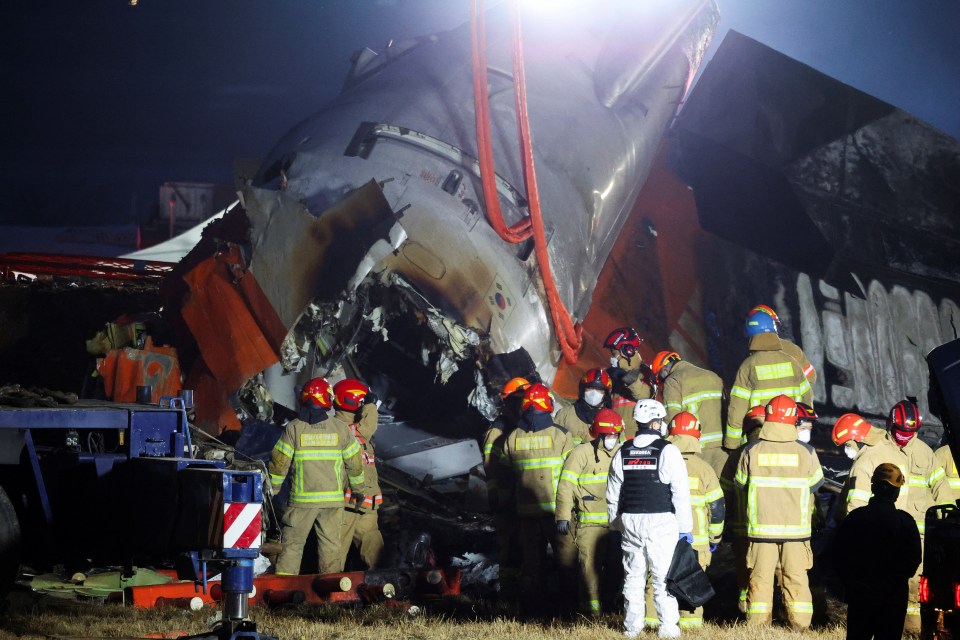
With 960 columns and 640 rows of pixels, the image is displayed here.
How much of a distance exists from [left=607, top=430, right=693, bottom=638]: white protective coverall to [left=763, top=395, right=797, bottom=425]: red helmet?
90 cm

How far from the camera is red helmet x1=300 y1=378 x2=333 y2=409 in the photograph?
905 centimetres

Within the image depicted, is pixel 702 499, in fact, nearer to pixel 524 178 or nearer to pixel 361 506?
pixel 361 506

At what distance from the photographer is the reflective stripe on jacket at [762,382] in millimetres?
9133

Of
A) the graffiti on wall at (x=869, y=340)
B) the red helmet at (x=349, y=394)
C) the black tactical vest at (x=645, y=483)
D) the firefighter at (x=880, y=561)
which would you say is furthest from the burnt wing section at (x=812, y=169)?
the firefighter at (x=880, y=561)

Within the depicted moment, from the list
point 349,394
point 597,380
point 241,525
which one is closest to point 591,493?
point 597,380

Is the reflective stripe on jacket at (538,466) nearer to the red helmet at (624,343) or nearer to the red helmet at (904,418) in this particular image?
the red helmet at (624,343)

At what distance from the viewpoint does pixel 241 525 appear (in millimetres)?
5410

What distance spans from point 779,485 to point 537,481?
2.27 meters

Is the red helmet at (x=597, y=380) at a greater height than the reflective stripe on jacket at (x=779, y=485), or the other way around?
the red helmet at (x=597, y=380)

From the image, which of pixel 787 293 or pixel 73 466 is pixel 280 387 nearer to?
pixel 73 466

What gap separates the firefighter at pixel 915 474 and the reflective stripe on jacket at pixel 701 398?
1902 millimetres

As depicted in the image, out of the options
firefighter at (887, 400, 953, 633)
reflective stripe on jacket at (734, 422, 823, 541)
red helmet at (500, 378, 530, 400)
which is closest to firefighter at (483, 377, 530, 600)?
red helmet at (500, 378, 530, 400)

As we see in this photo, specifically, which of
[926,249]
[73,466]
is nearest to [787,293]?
[926,249]

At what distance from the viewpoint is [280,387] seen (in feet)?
38.0
